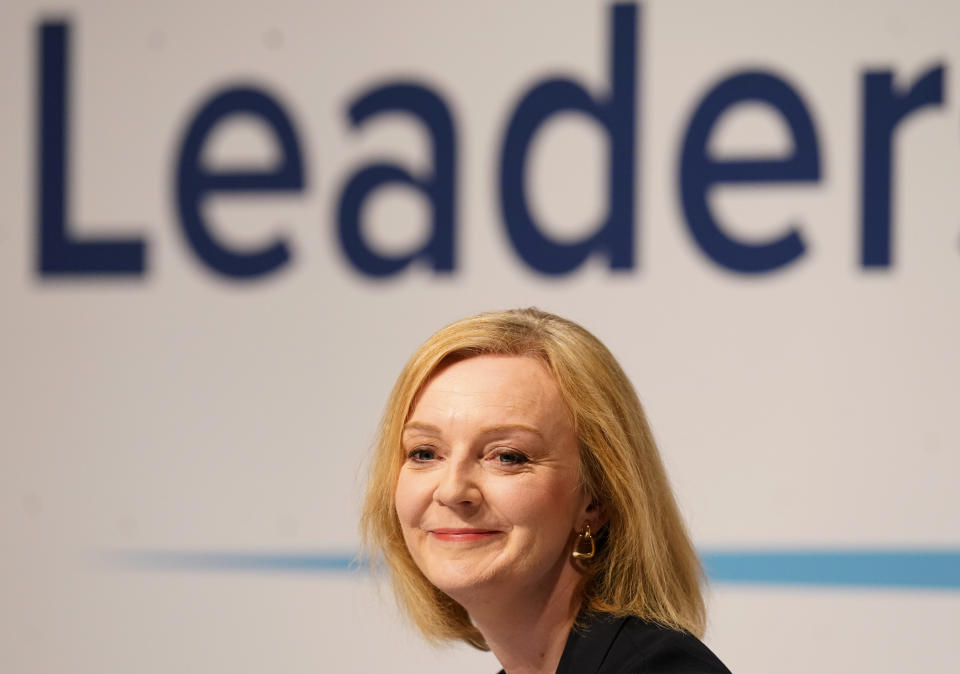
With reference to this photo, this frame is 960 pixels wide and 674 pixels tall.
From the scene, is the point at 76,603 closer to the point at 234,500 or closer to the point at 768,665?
the point at 234,500

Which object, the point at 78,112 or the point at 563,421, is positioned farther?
the point at 78,112

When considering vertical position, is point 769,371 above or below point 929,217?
below

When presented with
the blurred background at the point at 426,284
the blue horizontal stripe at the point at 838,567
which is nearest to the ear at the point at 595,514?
the blue horizontal stripe at the point at 838,567

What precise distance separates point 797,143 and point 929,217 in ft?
1.34

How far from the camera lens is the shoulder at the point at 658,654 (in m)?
2.00

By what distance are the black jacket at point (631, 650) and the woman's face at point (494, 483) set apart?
117 millimetres

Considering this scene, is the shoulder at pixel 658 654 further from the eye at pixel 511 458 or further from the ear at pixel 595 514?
the eye at pixel 511 458

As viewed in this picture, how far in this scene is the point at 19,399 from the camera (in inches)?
168

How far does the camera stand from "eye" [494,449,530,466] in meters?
2.19

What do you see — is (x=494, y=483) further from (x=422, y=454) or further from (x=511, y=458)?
(x=422, y=454)

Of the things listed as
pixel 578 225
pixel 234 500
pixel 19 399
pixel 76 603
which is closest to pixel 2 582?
pixel 76 603

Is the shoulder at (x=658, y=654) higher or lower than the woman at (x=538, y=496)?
lower

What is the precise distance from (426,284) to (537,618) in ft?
6.13

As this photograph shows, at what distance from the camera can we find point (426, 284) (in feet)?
13.0
